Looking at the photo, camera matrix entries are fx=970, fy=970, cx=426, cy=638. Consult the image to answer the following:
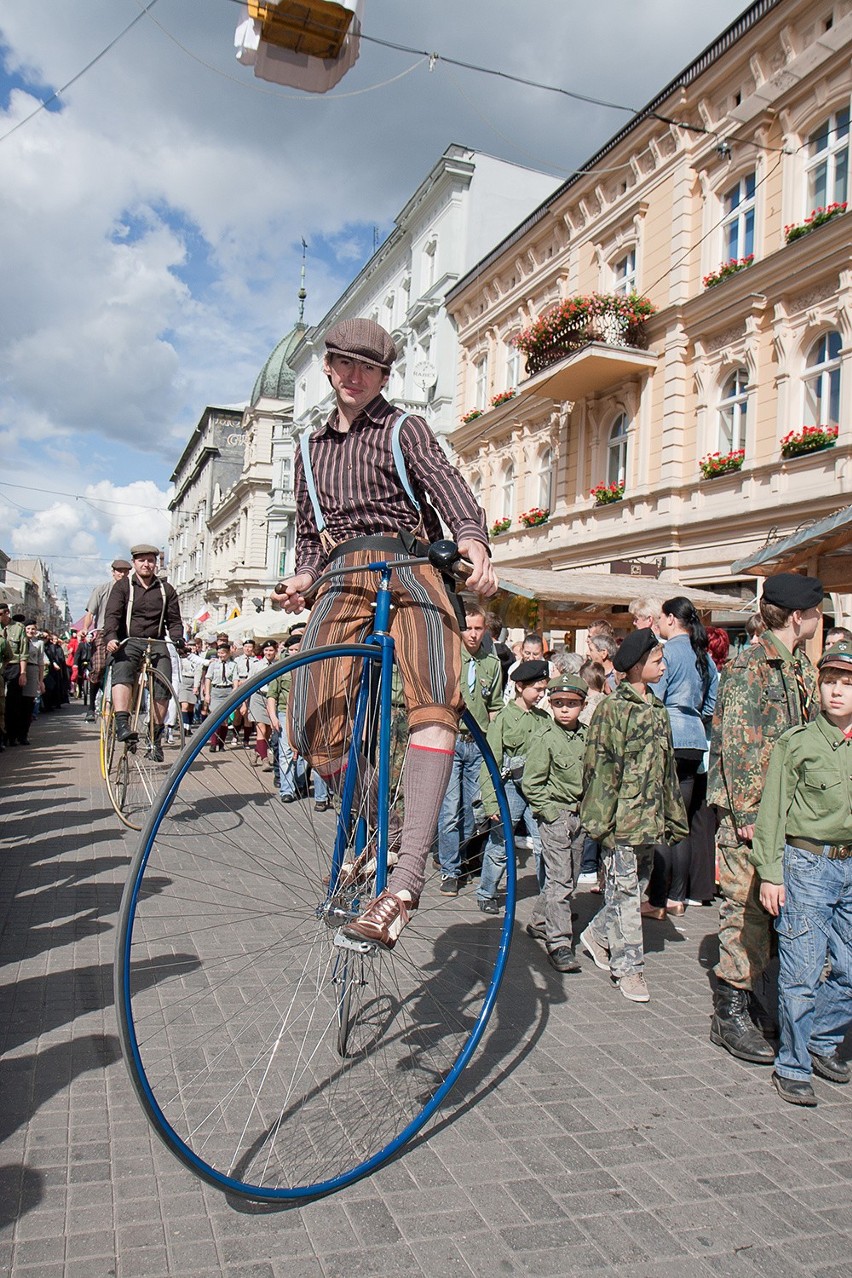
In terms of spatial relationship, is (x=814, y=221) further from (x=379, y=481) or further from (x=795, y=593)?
(x=379, y=481)

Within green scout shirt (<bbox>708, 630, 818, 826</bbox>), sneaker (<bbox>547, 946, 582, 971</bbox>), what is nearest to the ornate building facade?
green scout shirt (<bbox>708, 630, 818, 826</bbox>)

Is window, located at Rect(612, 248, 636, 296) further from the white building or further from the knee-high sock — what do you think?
the knee-high sock

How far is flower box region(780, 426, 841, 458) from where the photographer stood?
15.3 metres

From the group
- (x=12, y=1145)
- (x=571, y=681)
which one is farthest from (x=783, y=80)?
(x=12, y=1145)

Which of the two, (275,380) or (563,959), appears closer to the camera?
(563,959)

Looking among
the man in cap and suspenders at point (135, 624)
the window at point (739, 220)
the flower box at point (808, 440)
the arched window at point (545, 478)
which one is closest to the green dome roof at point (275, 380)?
the arched window at point (545, 478)

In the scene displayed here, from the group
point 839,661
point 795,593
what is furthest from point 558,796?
point 839,661

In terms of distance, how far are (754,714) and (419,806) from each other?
2053 millimetres

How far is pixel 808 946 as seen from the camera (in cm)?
367

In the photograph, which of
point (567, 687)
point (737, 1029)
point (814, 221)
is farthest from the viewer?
point (814, 221)

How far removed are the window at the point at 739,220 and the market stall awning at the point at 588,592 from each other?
25.3 ft

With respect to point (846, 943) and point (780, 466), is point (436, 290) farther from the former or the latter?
point (846, 943)

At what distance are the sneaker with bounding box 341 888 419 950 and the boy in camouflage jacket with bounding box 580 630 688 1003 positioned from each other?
2.37 meters

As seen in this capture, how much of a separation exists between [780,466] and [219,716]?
15.7 meters
